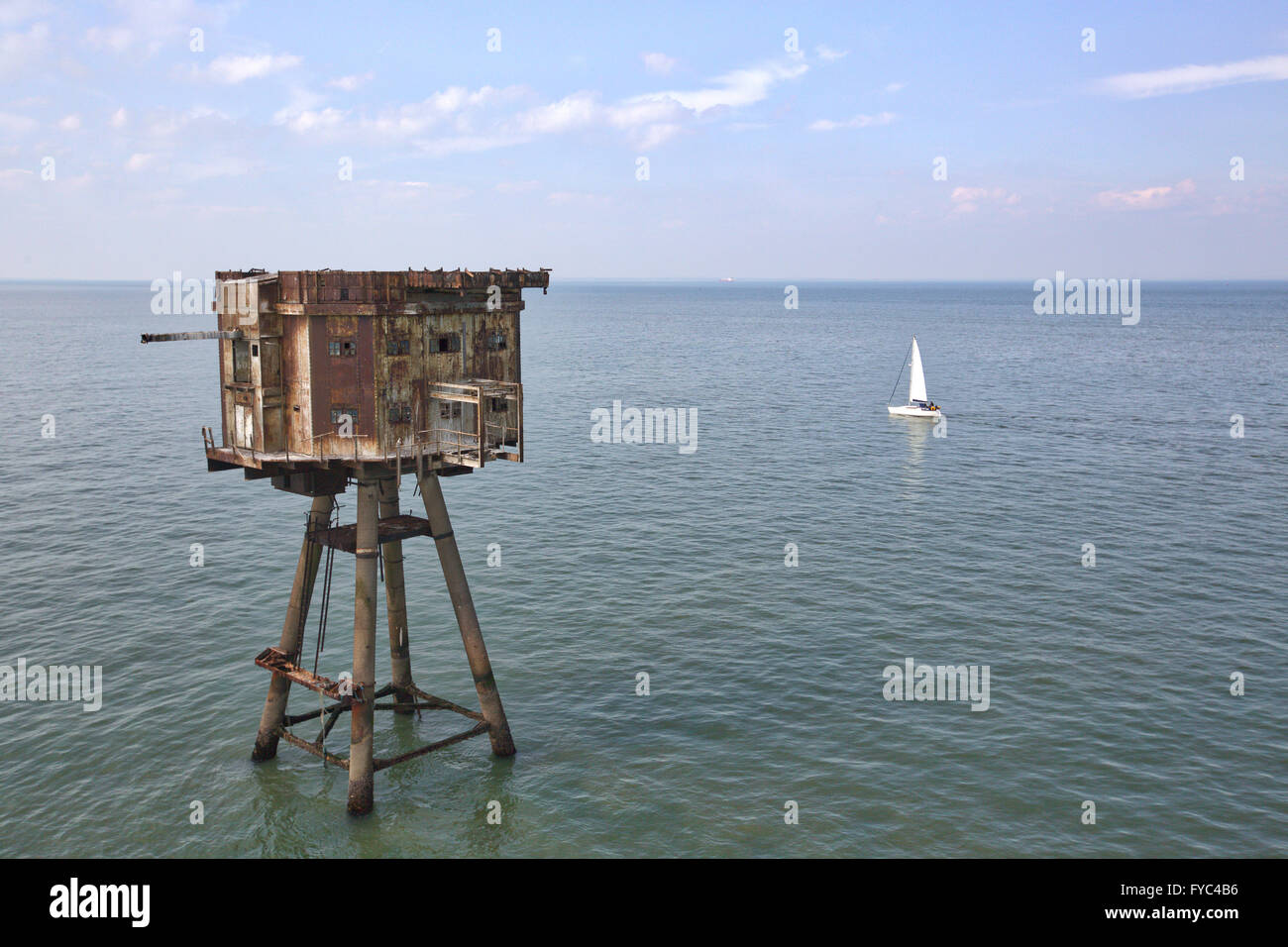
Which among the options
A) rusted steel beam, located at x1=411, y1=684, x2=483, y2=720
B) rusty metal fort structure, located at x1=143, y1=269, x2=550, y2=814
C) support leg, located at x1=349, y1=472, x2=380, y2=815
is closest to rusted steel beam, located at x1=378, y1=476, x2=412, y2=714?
rusted steel beam, located at x1=411, y1=684, x2=483, y2=720

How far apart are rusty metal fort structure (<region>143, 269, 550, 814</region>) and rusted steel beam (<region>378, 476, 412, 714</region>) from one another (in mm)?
1583

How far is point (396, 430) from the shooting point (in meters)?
26.8

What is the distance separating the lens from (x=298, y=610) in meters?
29.2

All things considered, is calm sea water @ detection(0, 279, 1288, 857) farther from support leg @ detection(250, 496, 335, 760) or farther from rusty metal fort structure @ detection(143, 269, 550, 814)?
rusty metal fort structure @ detection(143, 269, 550, 814)

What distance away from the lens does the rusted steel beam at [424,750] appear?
2723cm

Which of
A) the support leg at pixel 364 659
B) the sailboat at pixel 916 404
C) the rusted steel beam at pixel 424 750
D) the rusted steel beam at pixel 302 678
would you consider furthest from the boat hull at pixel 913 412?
the rusted steel beam at pixel 302 678

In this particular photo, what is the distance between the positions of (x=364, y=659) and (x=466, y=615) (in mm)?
3169

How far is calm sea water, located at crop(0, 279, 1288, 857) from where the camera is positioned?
27312 mm

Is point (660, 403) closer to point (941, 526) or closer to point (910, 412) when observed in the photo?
point (910, 412)

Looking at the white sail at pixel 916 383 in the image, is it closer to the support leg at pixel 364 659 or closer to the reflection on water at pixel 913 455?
the reflection on water at pixel 913 455

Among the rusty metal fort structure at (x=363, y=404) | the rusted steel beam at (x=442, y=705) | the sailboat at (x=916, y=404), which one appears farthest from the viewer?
the sailboat at (x=916, y=404)

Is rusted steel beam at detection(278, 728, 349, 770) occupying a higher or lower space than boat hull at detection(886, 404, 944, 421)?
lower

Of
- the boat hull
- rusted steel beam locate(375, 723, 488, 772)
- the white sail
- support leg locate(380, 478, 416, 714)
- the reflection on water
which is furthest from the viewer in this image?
the white sail

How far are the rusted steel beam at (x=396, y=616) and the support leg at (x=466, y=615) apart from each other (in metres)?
2.22
